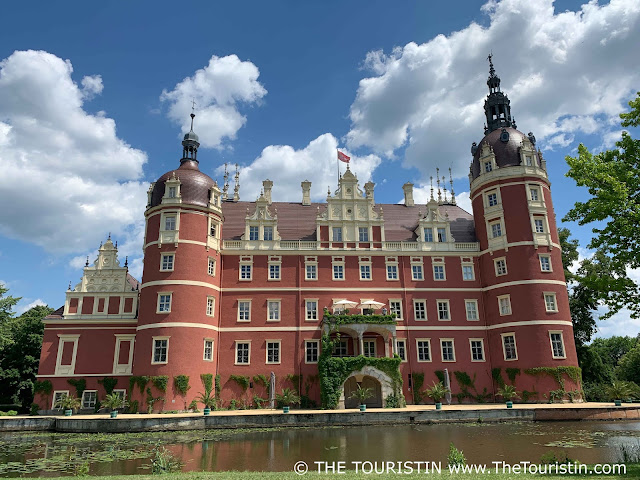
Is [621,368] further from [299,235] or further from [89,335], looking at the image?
[89,335]

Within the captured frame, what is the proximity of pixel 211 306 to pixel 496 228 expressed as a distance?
25.2 meters

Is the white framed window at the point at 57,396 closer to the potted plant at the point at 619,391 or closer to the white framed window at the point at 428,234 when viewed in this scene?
the white framed window at the point at 428,234

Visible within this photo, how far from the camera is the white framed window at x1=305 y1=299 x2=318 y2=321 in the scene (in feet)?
127

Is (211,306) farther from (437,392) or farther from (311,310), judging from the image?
(437,392)

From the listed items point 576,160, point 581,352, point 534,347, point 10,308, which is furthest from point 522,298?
point 10,308

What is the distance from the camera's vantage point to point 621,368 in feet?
199

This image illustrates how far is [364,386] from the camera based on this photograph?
37.0 metres

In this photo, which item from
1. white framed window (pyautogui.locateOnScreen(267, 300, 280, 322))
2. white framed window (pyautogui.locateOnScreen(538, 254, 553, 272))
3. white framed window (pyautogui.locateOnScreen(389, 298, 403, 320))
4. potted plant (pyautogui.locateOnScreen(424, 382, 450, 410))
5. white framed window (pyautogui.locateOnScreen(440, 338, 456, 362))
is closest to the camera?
potted plant (pyautogui.locateOnScreen(424, 382, 450, 410))

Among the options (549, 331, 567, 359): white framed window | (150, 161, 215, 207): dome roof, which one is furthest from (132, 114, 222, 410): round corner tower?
(549, 331, 567, 359): white framed window

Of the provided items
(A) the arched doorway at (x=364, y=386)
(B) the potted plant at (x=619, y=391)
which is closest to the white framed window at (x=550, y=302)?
(B) the potted plant at (x=619, y=391)

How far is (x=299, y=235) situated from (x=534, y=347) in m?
21.2

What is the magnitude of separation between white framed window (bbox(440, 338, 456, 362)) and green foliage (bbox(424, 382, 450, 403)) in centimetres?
262

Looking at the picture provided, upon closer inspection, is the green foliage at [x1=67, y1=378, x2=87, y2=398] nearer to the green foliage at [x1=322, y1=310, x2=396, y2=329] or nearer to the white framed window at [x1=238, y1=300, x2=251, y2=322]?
the white framed window at [x1=238, y1=300, x2=251, y2=322]

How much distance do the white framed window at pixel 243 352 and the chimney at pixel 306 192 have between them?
1556cm
